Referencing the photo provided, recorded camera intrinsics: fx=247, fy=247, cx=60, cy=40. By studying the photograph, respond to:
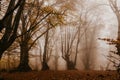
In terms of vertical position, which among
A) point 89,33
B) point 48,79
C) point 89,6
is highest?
point 89,6

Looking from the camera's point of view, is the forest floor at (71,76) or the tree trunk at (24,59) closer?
the forest floor at (71,76)

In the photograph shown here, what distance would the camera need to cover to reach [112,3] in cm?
2172

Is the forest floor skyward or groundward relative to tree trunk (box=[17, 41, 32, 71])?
groundward

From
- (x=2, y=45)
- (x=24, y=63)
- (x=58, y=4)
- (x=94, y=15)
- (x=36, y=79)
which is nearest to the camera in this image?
(x=2, y=45)

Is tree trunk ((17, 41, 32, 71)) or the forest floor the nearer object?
the forest floor

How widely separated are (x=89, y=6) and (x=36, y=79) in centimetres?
2601

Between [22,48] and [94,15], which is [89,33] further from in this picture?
[22,48]

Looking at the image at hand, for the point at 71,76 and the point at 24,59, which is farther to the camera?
the point at 24,59

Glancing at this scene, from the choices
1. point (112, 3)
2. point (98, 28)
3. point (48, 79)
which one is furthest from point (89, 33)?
point (48, 79)

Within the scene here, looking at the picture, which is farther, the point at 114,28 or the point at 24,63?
the point at 114,28

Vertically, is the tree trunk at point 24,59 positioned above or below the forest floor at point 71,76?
above

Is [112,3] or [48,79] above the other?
[112,3]

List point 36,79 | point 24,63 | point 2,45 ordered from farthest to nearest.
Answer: point 24,63, point 36,79, point 2,45

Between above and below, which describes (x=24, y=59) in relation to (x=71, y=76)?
above
